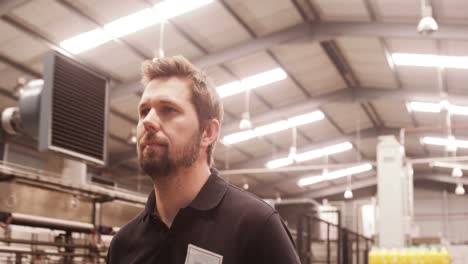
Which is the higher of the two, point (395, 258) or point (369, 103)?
point (369, 103)

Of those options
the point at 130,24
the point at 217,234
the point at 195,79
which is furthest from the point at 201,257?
the point at 130,24

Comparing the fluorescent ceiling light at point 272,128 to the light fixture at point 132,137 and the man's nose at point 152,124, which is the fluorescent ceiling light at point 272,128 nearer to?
the light fixture at point 132,137

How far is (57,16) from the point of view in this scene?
927 cm

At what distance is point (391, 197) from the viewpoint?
29.2ft

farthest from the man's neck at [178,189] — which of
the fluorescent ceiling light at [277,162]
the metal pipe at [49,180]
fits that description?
the fluorescent ceiling light at [277,162]

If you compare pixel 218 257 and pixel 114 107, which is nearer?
pixel 218 257

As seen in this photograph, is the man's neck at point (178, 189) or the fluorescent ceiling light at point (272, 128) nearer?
the man's neck at point (178, 189)

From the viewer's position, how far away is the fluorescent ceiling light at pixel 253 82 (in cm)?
1272

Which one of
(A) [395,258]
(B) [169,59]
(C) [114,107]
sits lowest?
(A) [395,258]

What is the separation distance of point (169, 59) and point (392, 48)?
35.1 feet

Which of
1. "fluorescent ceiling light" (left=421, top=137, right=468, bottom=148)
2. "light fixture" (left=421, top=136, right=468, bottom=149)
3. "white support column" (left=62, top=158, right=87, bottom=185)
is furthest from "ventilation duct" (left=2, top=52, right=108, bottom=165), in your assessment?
"fluorescent ceiling light" (left=421, top=137, right=468, bottom=148)

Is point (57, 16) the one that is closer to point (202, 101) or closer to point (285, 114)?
point (285, 114)

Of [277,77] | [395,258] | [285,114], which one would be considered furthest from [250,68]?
[395,258]

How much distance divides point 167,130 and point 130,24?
28.8ft
